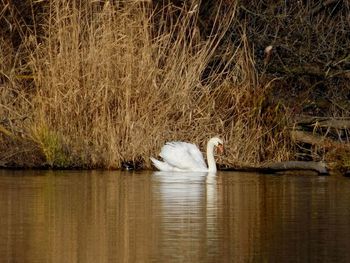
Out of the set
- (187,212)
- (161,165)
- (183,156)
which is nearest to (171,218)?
(187,212)

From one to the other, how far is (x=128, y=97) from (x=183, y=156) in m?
1.18

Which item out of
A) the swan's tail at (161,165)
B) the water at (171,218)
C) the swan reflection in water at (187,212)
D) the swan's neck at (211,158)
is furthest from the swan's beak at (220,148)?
the water at (171,218)

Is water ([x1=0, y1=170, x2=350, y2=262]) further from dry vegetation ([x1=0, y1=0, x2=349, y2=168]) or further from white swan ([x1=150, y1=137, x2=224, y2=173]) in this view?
dry vegetation ([x1=0, y1=0, x2=349, y2=168])

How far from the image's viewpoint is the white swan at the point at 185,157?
660 inches

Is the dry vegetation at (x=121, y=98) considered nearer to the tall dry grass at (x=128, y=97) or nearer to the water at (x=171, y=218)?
the tall dry grass at (x=128, y=97)

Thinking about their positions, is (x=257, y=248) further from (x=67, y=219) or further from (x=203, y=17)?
(x=203, y=17)

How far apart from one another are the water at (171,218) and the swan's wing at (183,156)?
0.69 m

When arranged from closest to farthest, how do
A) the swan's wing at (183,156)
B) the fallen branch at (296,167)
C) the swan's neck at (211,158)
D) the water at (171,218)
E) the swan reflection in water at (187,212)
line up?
1. the water at (171,218)
2. the swan reflection in water at (187,212)
3. the fallen branch at (296,167)
4. the swan's wing at (183,156)
5. the swan's neck at (211,158)

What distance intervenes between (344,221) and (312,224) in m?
0.34

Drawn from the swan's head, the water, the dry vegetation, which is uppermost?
the dry vegetation

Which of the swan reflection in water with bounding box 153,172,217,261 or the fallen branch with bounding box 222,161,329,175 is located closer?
the swan reflection in water with bounding box 153,172,217,261

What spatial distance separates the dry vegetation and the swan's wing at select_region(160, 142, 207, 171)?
44 centimetres

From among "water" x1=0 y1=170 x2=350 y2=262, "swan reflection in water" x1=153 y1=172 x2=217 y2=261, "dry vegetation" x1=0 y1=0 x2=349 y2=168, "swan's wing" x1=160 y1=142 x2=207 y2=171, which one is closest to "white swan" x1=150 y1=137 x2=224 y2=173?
"swan's wing" x1=160 y1=142 x2=207 y2=171

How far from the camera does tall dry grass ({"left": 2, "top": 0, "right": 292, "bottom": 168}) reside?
17.2m
